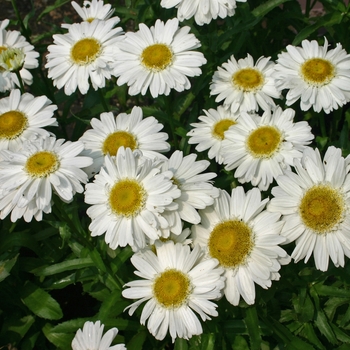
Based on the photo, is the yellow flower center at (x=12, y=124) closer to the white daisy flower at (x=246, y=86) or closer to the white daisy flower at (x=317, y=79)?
the white daisy flower at (x=246, y=86)

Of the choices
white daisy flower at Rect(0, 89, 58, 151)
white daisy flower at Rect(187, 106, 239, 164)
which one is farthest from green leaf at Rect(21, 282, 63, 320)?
white daisy flower at Rect(187, 106, 239, 164)

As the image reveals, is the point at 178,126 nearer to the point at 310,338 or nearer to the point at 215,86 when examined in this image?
the point at 215,86

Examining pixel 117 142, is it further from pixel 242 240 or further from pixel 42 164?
pixel 242 240

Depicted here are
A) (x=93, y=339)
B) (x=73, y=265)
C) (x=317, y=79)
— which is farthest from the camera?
(x=317, y=79)

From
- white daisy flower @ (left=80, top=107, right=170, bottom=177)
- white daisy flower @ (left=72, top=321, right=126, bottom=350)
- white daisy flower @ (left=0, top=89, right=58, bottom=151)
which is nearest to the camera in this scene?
white daisy flower @ (left=72, top=321, right=126, bottom=350)

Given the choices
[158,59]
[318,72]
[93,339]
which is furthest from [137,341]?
[318,72]

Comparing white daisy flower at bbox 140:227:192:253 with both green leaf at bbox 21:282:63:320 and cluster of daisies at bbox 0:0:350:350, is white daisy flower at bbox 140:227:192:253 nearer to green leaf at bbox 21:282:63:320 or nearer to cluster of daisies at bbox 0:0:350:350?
cluster of daisies at bbox 0:0:350:350
